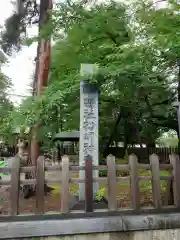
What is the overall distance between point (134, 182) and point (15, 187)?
73.6 inches

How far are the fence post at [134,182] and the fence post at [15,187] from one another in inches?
70.6

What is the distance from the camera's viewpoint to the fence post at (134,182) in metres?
3.56

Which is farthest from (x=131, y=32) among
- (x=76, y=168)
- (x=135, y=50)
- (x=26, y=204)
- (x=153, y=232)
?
(x=26, y=204)

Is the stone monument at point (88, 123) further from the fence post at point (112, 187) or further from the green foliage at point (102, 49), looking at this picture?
the fence post at point (112, 187)

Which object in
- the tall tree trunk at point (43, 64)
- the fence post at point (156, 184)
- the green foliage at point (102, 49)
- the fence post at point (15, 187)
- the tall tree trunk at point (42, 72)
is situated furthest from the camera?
the tall tree trunk at point (43, 64)

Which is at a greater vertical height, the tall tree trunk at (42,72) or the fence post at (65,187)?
the tall tree trunk at (42,72)

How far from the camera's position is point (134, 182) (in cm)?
360

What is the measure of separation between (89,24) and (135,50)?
1607 mm

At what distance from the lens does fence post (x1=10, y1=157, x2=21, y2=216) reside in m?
3.32

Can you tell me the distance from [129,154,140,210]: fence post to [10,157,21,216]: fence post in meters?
1.79

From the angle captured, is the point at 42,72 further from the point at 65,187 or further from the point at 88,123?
the point at 65,187

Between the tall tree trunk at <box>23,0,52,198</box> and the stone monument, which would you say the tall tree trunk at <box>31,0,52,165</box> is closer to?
the tall tree trunk at <box>23,0,52,198</box>

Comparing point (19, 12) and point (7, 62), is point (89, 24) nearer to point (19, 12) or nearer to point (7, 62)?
point (19, 12)

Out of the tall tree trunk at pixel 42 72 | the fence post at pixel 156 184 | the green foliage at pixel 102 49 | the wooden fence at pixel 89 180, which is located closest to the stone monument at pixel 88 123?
the green foliage at pixel 102 49
